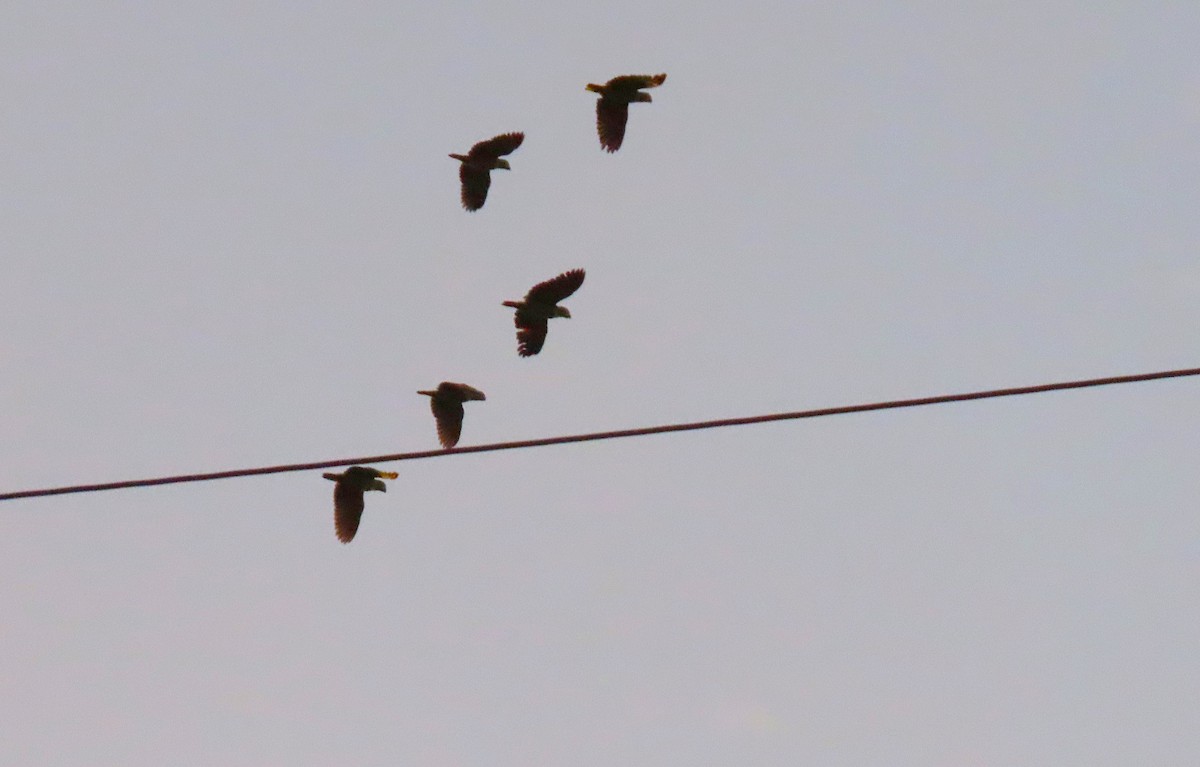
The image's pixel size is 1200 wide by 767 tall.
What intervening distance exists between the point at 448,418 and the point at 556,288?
1057mm

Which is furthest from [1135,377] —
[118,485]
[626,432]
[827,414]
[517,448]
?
[118,485]

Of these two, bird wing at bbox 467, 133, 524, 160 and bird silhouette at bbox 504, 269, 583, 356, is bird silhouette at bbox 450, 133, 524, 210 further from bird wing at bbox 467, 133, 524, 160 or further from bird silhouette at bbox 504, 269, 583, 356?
bird silhouette at bbox 504, 269, 583, 356

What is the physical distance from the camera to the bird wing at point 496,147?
10.6 m

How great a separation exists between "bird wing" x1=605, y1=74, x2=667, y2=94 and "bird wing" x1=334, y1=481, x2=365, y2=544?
3214 mm

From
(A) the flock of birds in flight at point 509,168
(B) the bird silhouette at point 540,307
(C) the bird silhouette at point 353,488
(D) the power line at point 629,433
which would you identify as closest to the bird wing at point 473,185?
(A) the flock of birds in flight at point 509,168

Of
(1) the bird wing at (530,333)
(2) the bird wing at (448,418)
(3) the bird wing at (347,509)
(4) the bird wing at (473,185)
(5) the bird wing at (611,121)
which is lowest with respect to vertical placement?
(3) the bird wing at (347,509)

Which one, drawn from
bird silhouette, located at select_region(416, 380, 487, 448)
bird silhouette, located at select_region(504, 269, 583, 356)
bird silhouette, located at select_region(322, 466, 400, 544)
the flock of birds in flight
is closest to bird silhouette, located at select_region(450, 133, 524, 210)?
the flock of birds in flight

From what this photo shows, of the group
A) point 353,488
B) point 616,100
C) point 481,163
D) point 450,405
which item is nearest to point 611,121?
point 616,100

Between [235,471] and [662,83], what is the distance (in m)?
5.24

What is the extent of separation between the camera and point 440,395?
984cm

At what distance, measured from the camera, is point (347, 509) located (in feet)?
28.2

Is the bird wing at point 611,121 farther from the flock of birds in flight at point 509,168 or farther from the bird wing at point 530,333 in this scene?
the bird wing at point 530,333

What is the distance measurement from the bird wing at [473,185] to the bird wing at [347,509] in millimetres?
2523

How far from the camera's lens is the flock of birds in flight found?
385 inches
